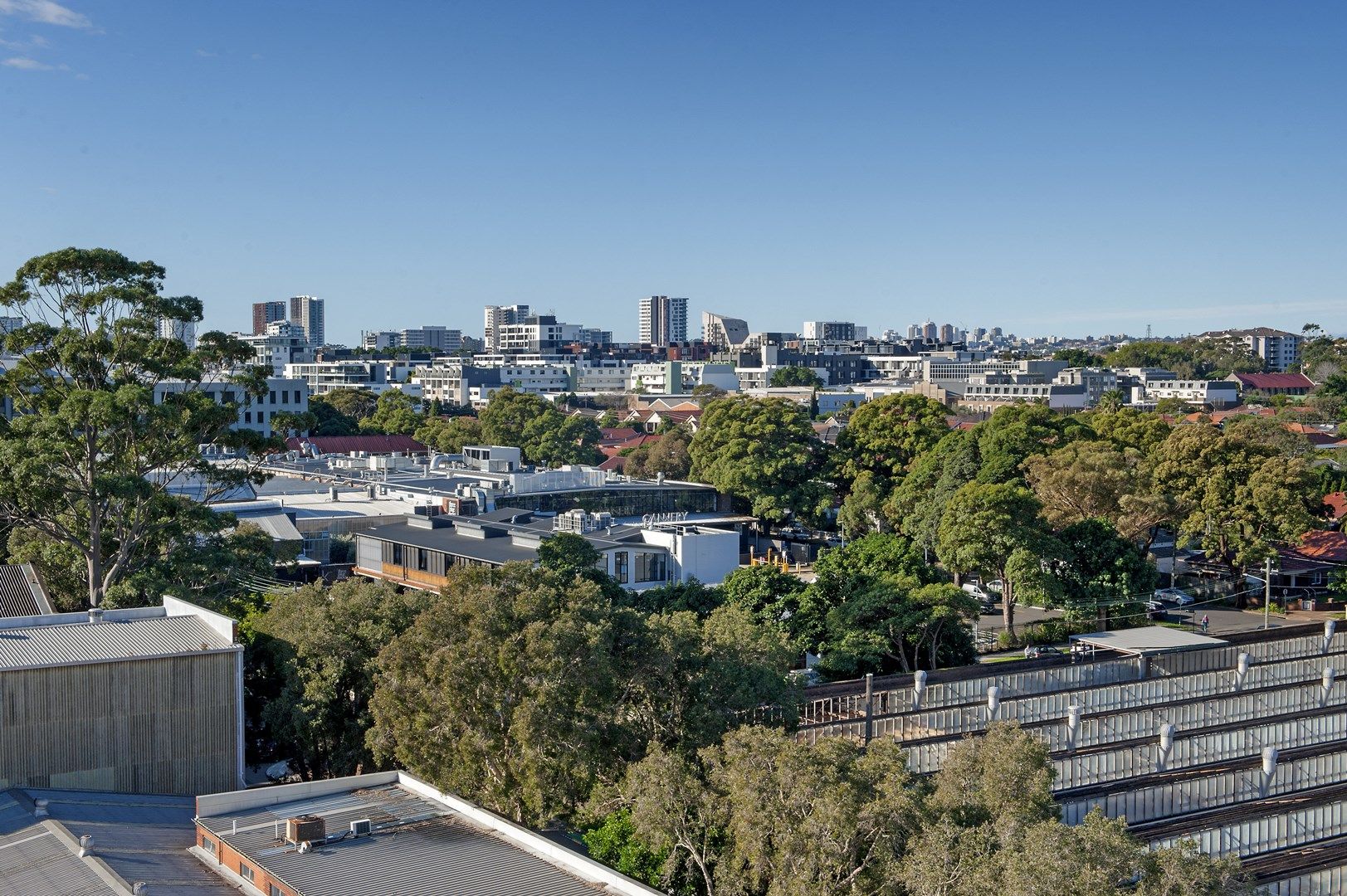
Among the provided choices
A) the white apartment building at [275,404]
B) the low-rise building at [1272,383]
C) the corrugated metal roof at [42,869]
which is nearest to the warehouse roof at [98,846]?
the corrugated metal roof at [42,869]

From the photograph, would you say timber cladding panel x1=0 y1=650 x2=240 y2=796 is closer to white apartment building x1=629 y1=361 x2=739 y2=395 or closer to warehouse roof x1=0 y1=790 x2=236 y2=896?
warehouse roof x1=0 y1=790 x2=236 y2=896

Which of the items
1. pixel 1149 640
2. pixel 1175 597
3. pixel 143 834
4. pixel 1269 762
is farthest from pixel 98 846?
pixel 1175 597

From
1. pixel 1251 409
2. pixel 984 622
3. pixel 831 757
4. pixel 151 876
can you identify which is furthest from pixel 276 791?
pixel 1251 409

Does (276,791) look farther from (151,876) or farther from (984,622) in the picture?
(984,622)

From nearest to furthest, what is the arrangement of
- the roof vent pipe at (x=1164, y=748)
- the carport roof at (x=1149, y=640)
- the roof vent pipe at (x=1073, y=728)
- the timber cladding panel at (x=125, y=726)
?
the timber cladding panel at (x=125, y=726)
the roof vent pipe at (x=1164, y=748)
the roof vent pipe at (x=1073, y=728)
the carport roof at (x=1149, y=640)

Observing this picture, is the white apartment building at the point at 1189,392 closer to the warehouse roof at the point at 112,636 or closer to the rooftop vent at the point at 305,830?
the warehouse roof at the point at 112,636
